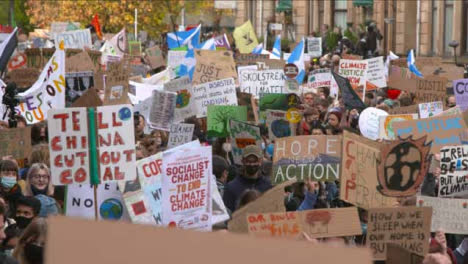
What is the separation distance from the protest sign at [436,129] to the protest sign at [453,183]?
3.66 ft

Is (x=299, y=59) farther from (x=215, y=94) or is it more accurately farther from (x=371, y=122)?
(x=371, y=122)

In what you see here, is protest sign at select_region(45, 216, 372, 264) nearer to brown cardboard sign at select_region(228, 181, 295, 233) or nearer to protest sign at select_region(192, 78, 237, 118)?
brown cardboard sign at select_region(228, 181, 295, 233)

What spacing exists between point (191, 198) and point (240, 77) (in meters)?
9.97

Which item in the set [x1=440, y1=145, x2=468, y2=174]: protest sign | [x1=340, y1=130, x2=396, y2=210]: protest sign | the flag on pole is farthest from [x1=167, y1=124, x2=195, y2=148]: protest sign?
the flag on pole

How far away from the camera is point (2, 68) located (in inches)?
632

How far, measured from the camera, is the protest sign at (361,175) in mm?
8484

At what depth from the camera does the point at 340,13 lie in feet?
122

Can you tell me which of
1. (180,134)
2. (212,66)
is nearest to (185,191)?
(180,134)

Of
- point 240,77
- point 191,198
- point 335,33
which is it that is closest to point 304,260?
point 191,198

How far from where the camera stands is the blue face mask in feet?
30.5

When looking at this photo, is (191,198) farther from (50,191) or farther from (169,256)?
(169,256)

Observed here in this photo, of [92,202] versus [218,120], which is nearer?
[92,202]

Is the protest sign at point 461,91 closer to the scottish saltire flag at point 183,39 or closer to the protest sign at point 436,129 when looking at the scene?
the protest sign at point 436,129

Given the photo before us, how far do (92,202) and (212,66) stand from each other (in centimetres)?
937
